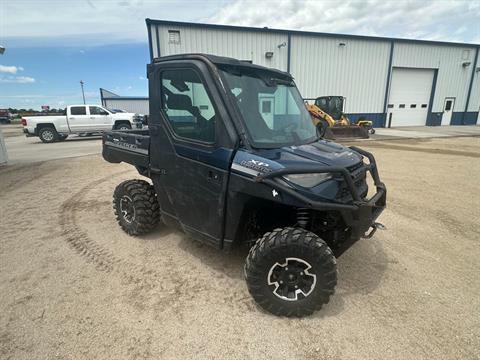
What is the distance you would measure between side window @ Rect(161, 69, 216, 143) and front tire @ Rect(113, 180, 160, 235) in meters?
1.25

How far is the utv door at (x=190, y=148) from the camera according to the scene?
261 cm

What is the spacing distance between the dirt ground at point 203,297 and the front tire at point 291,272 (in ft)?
0.51

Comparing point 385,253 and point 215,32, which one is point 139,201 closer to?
point 385,253

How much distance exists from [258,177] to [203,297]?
1350 millimetres

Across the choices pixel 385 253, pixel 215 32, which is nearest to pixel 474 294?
pixel 385 253

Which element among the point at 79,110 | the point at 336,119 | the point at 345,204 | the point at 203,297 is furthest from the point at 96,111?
the point at 345,204

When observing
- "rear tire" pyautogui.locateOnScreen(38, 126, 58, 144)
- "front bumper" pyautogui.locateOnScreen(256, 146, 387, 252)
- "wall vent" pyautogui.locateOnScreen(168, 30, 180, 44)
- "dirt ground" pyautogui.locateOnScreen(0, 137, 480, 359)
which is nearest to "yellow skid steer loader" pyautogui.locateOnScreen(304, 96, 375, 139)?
"wall vent" pyautogui.locateOnScreen(168, 30, 180, 44)

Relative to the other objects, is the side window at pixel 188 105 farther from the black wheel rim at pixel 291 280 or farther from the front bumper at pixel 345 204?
the black wheel rim at pixel 291 280

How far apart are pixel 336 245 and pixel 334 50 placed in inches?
884

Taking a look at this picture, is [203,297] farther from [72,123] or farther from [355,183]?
[72,123]

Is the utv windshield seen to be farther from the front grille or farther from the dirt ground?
the dirt ground

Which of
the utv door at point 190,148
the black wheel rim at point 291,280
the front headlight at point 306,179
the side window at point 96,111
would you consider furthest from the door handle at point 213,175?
the side window at point 96,111

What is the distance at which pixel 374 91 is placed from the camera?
75.9ft

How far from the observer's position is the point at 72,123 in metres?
16.2
